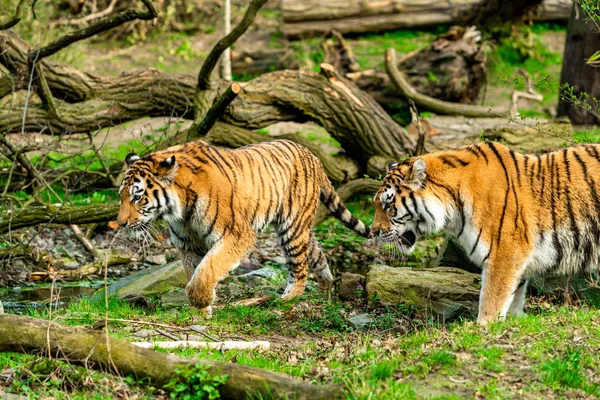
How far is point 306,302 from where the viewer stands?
786 centimetres

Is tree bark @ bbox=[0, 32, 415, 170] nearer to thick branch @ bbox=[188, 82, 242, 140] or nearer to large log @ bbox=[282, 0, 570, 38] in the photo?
thick branch @ bbox=[188, 82, 242, 140]

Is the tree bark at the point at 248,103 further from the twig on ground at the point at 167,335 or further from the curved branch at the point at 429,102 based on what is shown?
the twig on ground at the point at 167,335

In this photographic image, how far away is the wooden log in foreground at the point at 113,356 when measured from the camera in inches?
172

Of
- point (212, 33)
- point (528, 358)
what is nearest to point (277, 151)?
point (528, 358)

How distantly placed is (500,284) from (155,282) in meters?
3.56

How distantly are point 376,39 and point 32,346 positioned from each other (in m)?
15.4

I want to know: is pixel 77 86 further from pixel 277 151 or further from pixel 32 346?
pixel 32 346

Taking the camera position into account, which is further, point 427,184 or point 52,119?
point 52,119

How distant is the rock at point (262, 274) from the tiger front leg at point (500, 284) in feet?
11.6

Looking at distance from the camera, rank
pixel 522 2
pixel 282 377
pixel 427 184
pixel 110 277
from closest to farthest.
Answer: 1. pixel 282 377
2. pixel 427 184
3. pixel 110 277
4. pixel 522 2

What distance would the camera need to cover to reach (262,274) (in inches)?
375

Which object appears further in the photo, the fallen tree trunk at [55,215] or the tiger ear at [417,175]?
the fallen tree trunk at [55,215]

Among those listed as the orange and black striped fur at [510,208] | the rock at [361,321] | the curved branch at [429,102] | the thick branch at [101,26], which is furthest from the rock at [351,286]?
the curved branch at [429,102]

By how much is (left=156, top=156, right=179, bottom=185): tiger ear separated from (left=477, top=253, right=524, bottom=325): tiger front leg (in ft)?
8.83
